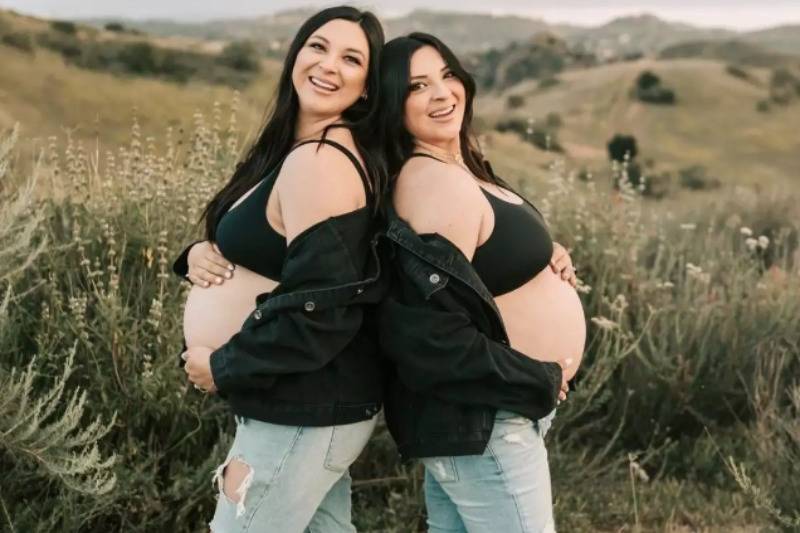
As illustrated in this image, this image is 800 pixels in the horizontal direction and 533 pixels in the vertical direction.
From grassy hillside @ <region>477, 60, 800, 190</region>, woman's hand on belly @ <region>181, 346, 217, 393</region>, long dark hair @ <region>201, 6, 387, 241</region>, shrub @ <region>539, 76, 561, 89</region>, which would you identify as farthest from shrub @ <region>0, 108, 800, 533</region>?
shrub @ <region>539, 76, 561, 89</region>

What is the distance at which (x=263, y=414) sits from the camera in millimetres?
2461

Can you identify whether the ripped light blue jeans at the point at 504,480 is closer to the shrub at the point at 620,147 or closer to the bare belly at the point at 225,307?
the bare belly at the point at 225,307

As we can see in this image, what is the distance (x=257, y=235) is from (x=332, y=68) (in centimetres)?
53

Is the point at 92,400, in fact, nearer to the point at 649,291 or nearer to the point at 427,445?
the point at 427,445

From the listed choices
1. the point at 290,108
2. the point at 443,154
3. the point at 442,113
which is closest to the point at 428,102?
the point at 442,113

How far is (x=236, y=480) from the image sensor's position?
249cm

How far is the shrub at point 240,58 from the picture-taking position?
30953 millimetres

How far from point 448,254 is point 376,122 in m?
0.52

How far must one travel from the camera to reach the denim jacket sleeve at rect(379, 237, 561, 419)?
241cm

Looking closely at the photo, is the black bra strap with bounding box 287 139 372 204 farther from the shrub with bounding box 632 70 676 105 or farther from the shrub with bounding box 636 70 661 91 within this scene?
the shrub with bounding box 636 70 661 91

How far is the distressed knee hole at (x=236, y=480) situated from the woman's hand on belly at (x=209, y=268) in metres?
0.53

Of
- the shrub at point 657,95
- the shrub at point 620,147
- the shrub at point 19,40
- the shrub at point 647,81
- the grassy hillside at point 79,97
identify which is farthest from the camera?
the shrub at point 647,81

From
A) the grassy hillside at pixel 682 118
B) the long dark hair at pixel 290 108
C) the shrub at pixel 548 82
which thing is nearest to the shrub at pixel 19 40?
the grassy hillside at pixel 682 118

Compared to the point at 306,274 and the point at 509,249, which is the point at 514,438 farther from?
the point at 306,274
